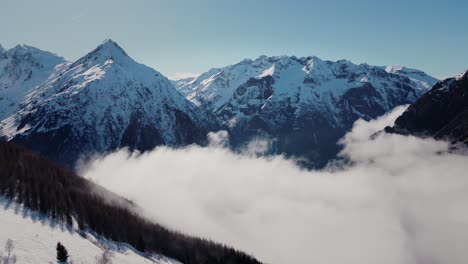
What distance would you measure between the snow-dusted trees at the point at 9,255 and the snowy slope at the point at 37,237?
771 millimetres

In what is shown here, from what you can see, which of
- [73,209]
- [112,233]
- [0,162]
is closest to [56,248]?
[73,209]

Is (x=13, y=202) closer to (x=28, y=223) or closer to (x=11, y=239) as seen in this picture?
(x=28, y=223)

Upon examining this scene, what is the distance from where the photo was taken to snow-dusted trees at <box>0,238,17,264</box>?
75.3 meters

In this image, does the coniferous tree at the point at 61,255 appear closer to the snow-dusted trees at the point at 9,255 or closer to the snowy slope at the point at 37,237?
the snowy slope at the point at 37,237

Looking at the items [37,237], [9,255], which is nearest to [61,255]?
[9,255]

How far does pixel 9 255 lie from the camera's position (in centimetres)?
7794

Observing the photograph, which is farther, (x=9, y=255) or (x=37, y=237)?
(x=37, y=237)

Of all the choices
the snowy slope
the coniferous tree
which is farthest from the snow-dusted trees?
the coniferous tree

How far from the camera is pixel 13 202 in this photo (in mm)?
134750

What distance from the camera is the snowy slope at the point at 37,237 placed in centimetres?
8494

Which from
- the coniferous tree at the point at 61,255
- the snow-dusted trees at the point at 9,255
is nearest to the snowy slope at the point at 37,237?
the snow-dusted trees at the point at 9,255

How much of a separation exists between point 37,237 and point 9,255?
72.1 feet

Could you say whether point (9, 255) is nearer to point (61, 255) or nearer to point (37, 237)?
point (61, 255)

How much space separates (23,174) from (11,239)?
106m
